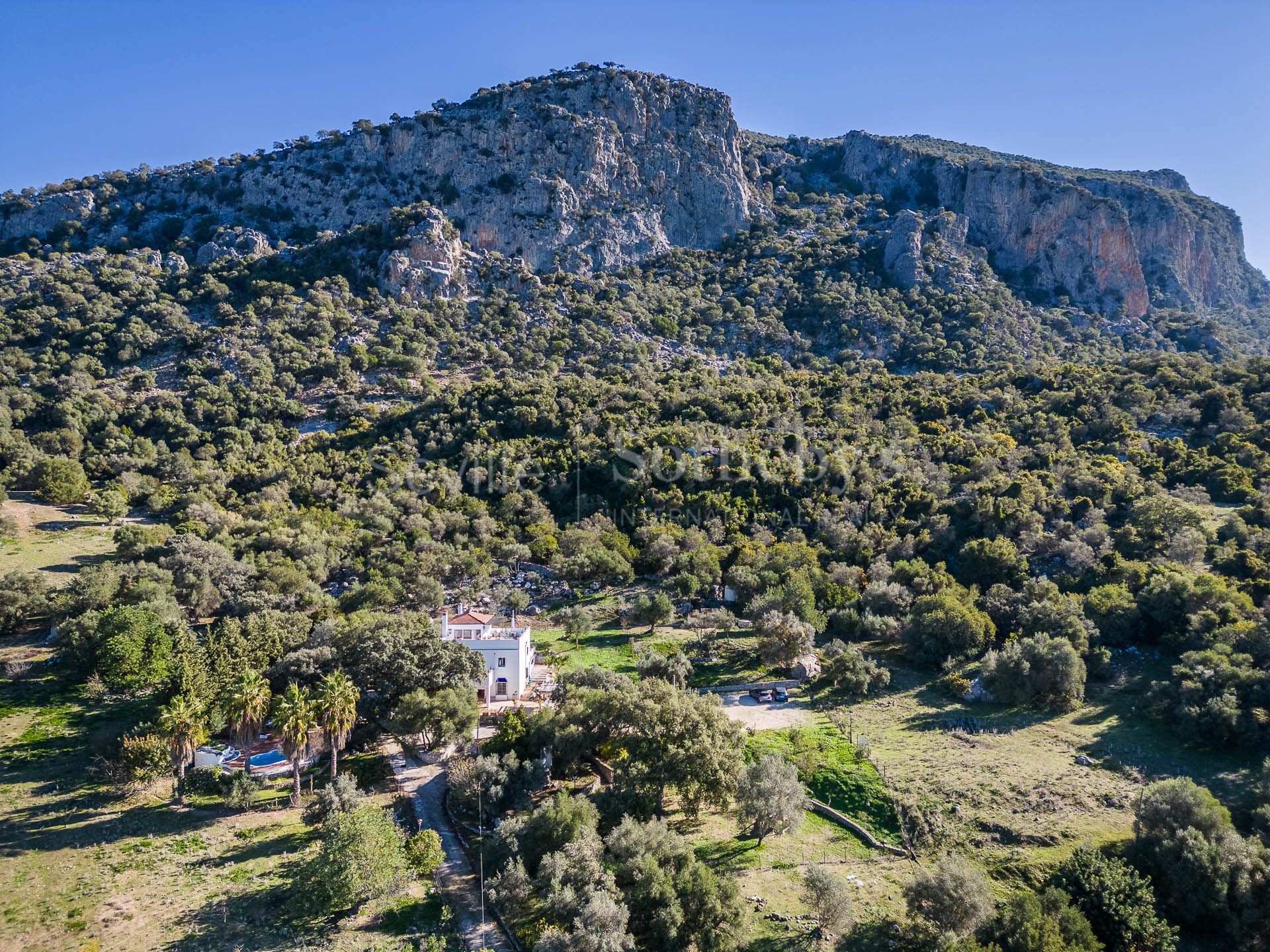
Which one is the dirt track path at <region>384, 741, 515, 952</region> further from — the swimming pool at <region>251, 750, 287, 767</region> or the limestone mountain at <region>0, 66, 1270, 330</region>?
the limestone mountain at <region>0, 66, 1270, 330</region>

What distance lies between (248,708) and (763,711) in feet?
67.2

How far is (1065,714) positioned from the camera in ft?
92.7

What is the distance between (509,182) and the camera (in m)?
96.7

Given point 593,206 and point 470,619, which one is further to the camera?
point 593,206

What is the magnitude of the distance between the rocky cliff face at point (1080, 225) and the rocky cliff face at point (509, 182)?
30412mm

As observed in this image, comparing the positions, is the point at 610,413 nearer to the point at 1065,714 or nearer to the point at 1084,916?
the point at 1065,714

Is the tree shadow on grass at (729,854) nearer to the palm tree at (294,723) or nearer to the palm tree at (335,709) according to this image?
the palm tree at (335,709)

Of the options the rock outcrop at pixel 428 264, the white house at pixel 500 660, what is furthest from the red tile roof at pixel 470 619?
the rock outcrop at pixel 428 264

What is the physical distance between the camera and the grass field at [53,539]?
128ft

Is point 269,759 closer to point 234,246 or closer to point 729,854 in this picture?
point 729,854

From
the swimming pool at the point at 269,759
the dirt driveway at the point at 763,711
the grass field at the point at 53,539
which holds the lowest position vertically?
the swimming pool at the point at 269,759

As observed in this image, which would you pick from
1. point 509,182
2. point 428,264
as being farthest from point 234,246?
point 509,182

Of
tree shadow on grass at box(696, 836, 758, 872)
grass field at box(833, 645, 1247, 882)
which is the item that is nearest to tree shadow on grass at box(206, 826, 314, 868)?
tree shadow on grass at box(696, 836, 758, 872)

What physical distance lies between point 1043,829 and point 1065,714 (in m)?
9.20
